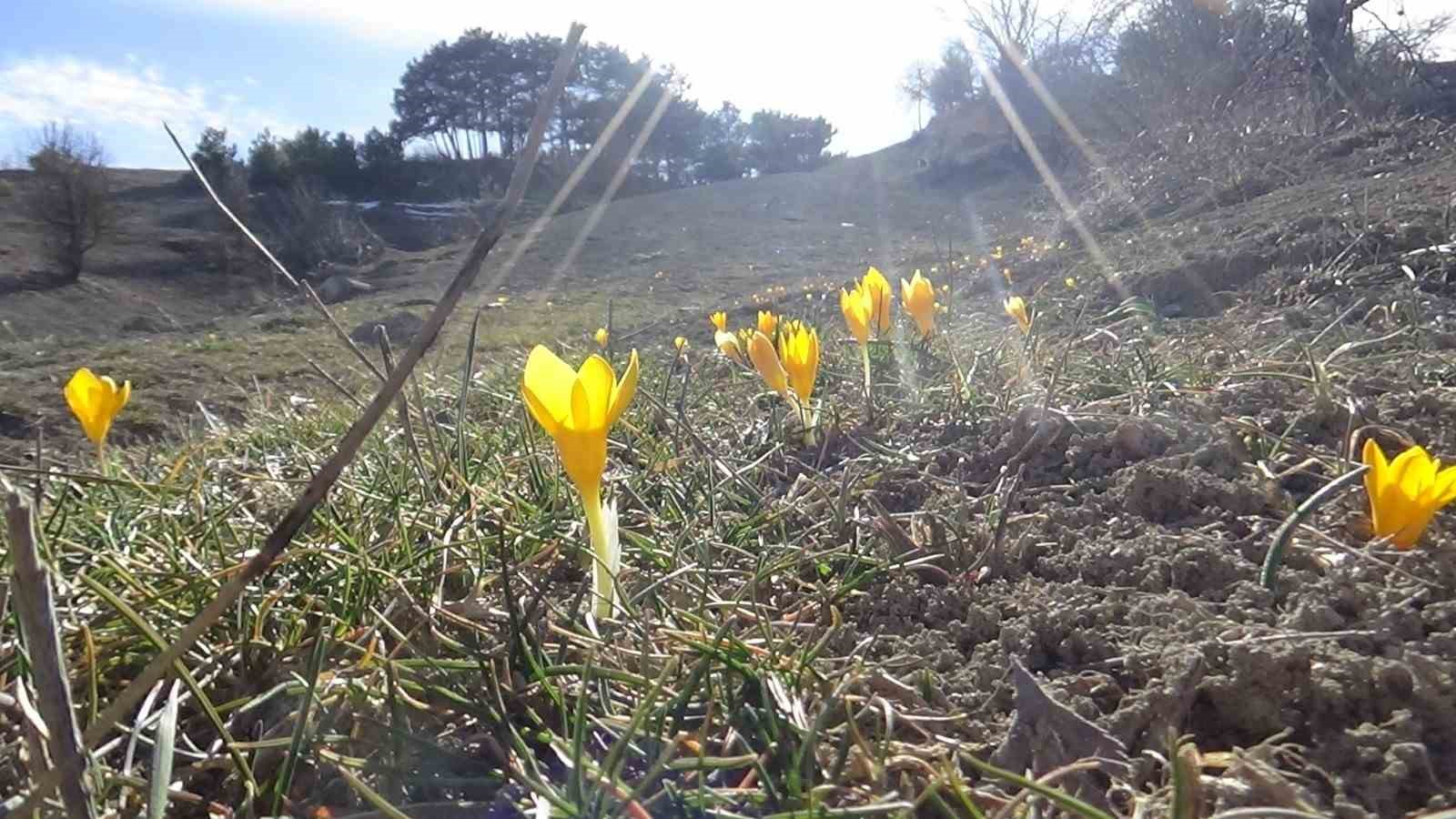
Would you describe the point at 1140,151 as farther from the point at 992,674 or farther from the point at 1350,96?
the point at 992,674

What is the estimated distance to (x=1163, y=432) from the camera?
1276 millimetres

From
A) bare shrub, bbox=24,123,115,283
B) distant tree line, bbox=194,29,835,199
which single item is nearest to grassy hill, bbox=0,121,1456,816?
bare shrub, bbox=24,123,115,283

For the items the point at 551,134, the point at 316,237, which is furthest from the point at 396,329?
the point at 551,134

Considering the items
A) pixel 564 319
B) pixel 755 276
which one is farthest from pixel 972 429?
pixel 755 276

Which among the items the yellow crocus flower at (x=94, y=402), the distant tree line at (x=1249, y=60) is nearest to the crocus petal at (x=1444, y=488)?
the yellow crocus flower at (x=94, y=402)

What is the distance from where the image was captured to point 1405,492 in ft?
2.77

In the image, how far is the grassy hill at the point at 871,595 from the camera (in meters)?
0.67

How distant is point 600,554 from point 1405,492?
0.78 metres

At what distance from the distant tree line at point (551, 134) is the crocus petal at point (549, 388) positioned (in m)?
26.0

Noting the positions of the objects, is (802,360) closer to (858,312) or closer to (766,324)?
(858,312)

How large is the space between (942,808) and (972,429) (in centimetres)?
100

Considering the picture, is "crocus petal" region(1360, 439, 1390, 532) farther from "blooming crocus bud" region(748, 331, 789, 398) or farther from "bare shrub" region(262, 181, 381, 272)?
"bare shrub" region(262, 181, 381, 272)

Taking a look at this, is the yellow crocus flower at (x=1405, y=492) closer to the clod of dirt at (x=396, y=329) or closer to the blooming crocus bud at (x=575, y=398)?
the blooming crocus bud at (x=575, y=398)

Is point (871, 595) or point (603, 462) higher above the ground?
point (603, 462)
